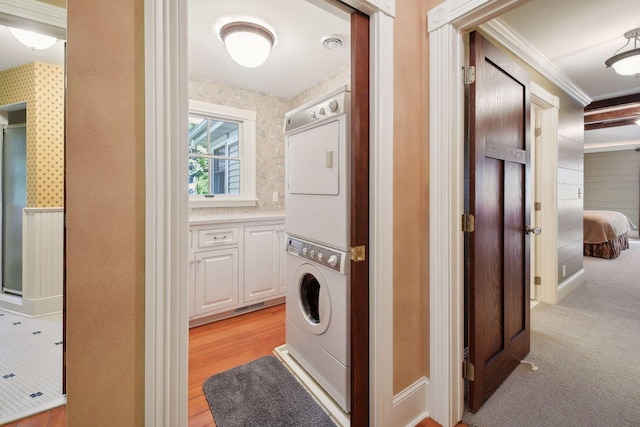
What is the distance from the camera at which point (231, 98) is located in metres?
3.38

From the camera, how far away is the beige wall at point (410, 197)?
1424 millimetres

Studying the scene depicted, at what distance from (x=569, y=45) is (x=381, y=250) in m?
2.71

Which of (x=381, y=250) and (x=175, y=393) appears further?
(x=381, y=250)

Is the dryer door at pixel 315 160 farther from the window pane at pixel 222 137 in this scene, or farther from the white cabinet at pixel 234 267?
the window pane at pixel 222 137

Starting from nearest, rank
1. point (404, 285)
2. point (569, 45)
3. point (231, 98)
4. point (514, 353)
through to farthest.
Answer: point (404, 285) < point (514, 353) < point (569, 45) < point (231, 98)

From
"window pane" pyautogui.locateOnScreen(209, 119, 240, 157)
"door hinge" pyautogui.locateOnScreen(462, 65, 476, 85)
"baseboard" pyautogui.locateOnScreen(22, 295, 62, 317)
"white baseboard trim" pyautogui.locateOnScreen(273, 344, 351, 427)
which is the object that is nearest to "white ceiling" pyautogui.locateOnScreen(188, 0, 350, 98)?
"window pane" pyautogui.locateOnScreen(209, 119, 240, 157)

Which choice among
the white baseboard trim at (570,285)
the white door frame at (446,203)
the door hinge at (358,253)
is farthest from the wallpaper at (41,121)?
the white baseboard trim at (570,285)

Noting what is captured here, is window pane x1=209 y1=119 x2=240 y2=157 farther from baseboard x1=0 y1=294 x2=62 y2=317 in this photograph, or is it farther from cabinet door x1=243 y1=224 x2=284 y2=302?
baseboard x1=0 y1=294 x2=62 y2=317

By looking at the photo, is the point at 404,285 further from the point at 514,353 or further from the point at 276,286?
the point at 276,286

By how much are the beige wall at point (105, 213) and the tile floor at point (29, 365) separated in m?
1.37

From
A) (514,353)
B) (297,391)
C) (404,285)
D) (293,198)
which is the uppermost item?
(293,198)

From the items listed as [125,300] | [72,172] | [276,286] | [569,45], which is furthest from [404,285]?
[569,45]

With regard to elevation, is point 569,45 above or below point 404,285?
above

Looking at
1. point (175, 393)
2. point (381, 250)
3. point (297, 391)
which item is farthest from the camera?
point (297, 391)
